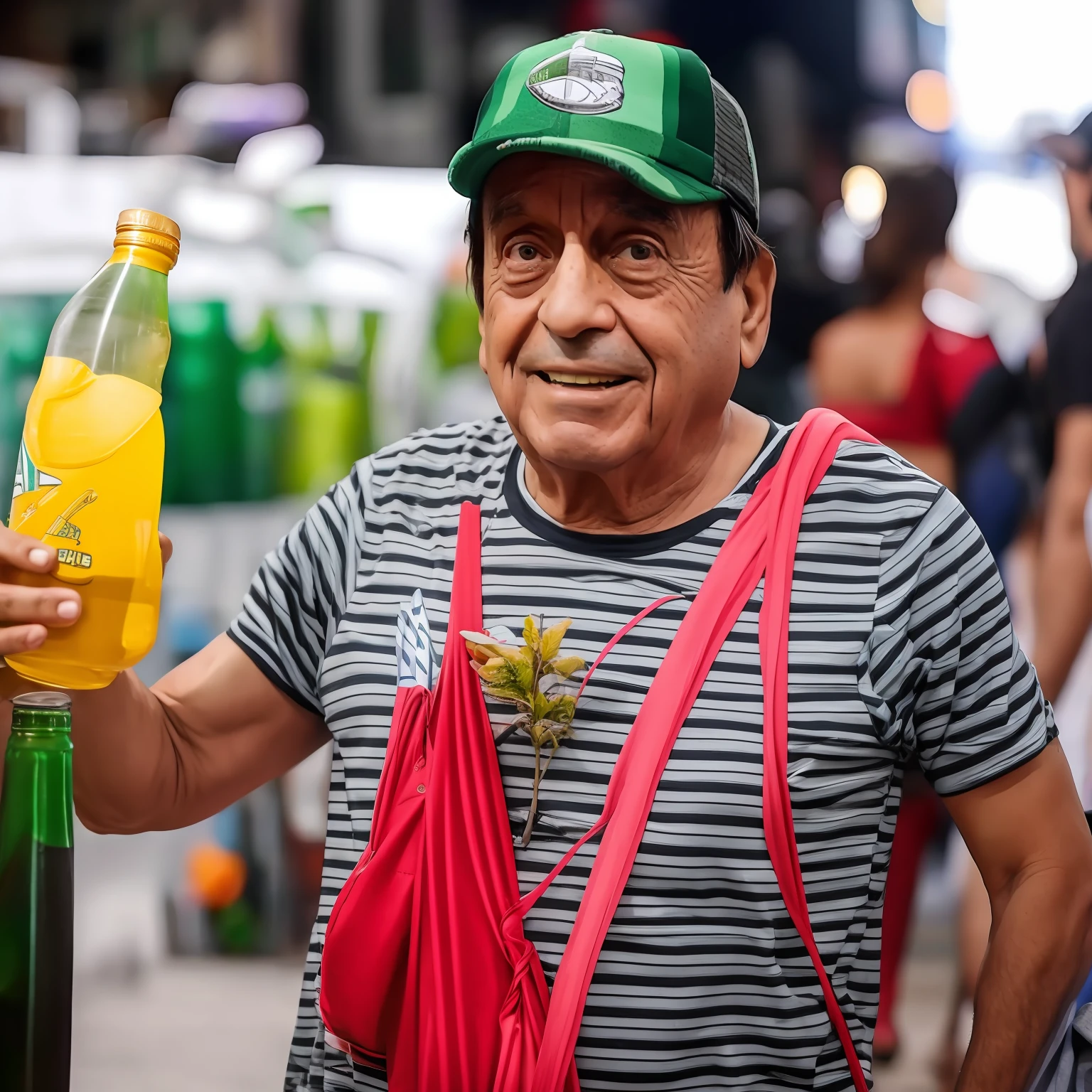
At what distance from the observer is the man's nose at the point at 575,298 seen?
4.17 ft

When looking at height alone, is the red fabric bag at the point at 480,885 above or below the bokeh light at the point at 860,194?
below

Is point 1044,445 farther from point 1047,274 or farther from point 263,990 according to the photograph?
point 263,990

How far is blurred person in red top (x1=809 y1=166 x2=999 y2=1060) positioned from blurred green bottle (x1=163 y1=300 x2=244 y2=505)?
5.09 ft

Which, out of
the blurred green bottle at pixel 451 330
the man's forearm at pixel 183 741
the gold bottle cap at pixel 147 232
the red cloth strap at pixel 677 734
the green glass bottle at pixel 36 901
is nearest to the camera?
the green glass bottle at pixel 36 901

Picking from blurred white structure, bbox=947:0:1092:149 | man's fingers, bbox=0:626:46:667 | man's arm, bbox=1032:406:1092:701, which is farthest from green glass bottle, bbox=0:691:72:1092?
blurred white structure, bbox=947:0:1092:149

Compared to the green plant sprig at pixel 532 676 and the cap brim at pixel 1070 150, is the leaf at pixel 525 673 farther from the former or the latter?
the cap brim at pixel 1070 150

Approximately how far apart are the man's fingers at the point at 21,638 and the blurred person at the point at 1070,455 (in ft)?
8.36

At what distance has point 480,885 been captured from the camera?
1255 mm

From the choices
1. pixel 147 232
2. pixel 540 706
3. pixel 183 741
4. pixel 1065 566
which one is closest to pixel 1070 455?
pixel 1065 566

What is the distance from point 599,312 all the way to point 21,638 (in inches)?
22.5

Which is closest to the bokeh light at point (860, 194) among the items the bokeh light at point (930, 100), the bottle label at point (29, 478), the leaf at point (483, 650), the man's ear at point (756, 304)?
the bokeh light at point (930, 100)

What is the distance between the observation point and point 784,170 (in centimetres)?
413

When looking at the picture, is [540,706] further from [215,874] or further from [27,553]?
[215,874]

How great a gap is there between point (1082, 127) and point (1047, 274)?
958 mm
